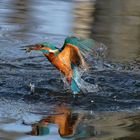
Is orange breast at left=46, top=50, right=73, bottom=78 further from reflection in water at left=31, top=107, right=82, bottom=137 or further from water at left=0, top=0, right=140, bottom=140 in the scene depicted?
reflection in water at left=31, top=107, right=82, bottom=137

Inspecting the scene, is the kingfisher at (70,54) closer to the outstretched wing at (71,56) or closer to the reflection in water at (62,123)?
the outstretched wing at (71,56)

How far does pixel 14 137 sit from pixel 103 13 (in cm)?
750

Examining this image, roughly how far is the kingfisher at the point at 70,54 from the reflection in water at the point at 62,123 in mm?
566

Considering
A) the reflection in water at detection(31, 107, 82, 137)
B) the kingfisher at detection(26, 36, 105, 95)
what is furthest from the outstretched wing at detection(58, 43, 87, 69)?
the reflection in water at detection(31, 107, 82, 137)

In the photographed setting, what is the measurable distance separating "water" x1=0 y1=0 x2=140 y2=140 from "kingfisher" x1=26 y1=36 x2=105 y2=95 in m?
0.30

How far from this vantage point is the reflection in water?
5.79m

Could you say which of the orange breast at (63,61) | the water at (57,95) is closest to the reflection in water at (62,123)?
the water at (57,95)

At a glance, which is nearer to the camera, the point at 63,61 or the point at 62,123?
the point at 62,123

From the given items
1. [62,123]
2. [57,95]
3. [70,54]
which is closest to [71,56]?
[70,54]

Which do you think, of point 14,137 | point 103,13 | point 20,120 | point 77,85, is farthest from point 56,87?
point 103,13

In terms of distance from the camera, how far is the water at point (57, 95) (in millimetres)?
5867

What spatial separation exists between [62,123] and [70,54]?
44.7 inches

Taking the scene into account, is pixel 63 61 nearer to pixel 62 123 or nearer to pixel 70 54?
pixel 70 54

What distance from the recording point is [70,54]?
7004mm
